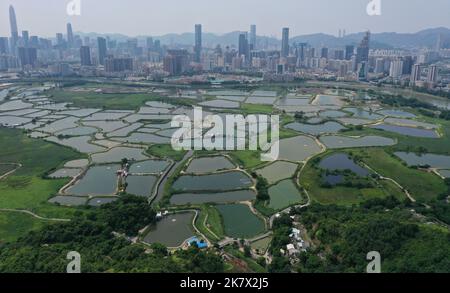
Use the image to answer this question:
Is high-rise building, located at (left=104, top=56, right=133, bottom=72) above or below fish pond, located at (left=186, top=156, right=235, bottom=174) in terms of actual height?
above

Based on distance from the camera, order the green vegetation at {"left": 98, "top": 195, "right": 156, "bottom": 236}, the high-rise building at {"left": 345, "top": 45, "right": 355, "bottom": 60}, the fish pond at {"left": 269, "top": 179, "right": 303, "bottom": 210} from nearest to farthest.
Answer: the green vegetation at {"left": 98, "top": 195, "right": 156, "bottom": 236}
the fish pond at {"left": 269, "top": 179, "right": 303, "bottom": 210}
the high-rise building at {"left": 345, "top": 45, "right": 355, "bottom": 60}

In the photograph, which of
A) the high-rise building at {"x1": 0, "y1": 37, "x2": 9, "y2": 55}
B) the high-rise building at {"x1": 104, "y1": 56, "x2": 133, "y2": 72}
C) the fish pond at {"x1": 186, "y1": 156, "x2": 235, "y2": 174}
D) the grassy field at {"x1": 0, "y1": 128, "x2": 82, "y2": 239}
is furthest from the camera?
the high-rise building at {"x1": 0, "y1": 37, "x2": 9, "y2": 55}

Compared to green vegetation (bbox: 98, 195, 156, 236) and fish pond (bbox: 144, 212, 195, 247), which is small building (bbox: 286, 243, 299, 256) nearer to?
fish pond (bbox: 144, 212, 195, 247)

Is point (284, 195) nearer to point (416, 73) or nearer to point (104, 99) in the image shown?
point (104, 99)

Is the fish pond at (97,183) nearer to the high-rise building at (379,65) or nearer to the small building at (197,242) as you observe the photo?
the small building at (197,242)

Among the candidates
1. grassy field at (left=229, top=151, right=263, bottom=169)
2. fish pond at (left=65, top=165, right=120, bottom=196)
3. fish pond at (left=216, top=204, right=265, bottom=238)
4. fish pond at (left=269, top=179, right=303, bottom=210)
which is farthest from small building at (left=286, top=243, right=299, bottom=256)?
fish pond at (left=65, top=165, right=120, bottom=196)

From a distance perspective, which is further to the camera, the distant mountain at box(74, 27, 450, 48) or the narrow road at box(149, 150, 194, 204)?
the narrow road at box(149, 150, 194, 204)
